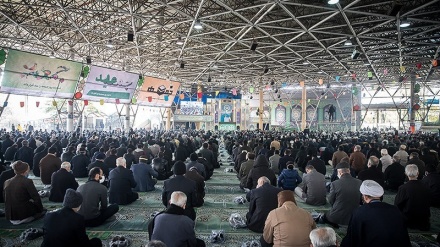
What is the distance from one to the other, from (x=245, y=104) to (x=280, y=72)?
17.0m

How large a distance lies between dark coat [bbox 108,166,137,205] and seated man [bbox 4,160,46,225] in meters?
1.44

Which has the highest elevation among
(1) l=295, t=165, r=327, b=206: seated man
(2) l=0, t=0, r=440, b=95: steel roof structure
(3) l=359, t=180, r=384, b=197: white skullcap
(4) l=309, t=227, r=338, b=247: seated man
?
(2) l=0, t=0, r=440, b=95: steel roof structure

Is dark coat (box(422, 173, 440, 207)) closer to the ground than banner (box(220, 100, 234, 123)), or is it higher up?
closer to the ground

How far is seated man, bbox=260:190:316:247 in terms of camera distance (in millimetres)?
3141

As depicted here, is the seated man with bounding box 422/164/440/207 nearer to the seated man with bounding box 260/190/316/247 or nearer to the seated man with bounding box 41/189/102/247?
the seated man with bounding box 260/190/316/247

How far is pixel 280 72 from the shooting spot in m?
29.1

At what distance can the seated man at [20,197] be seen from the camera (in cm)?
475

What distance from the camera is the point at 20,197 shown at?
4.82 meters

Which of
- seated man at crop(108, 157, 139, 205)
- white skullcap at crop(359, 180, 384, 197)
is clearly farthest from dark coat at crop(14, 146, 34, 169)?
white skullcap at crop(359, 180, 384, 197)

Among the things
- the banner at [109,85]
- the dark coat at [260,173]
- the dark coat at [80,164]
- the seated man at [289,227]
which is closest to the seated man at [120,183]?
the dark coat at [260,173]

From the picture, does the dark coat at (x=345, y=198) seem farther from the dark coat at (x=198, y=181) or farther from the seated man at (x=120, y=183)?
the seated man at (x=120, y=183)

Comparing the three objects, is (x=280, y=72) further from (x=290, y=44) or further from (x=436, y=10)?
(x=436, y=10)

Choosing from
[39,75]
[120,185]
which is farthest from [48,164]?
[39,75]

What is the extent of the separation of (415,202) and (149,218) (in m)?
4.73
